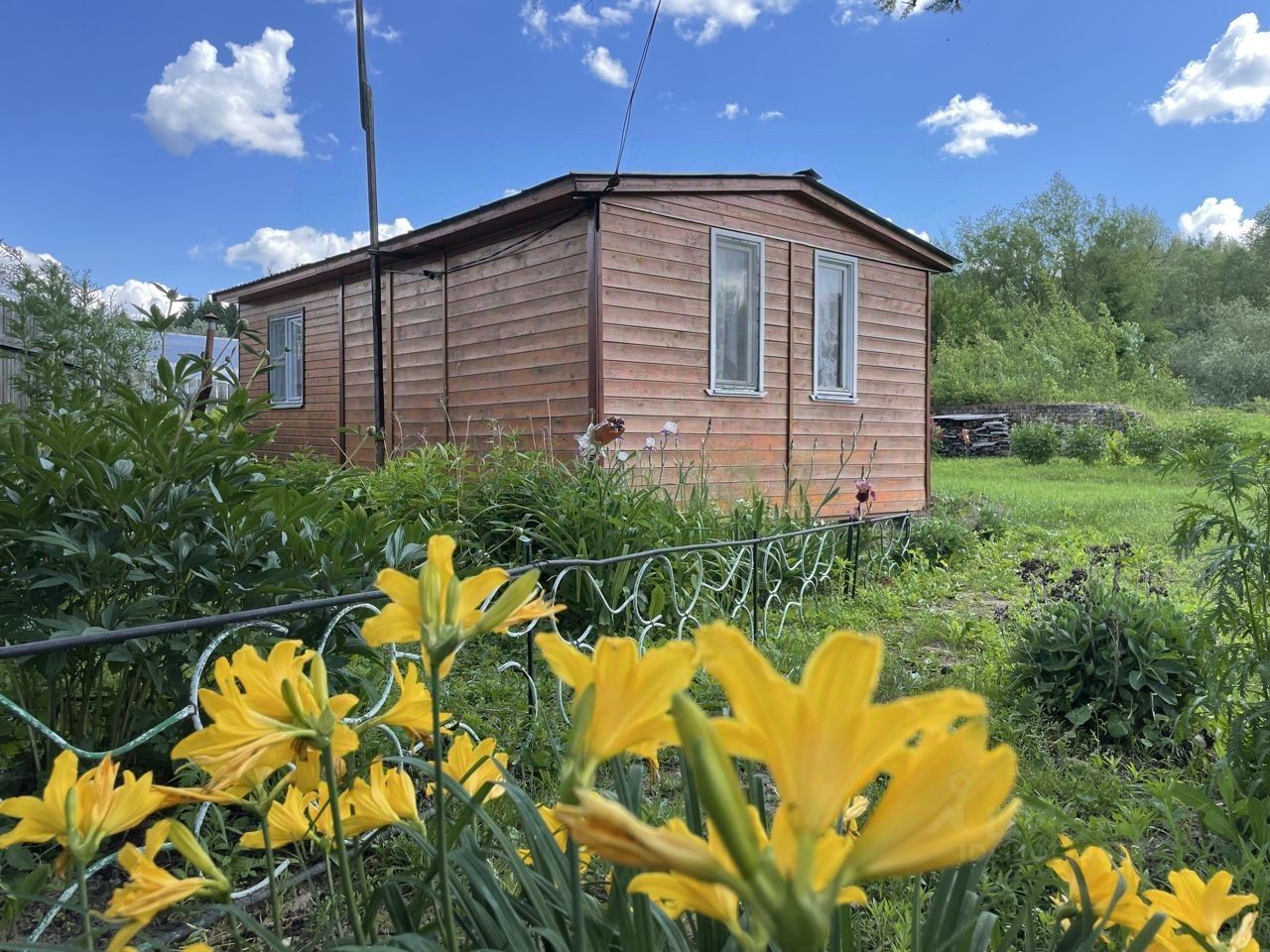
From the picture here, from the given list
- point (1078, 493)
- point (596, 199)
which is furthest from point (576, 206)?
point (1078, 493)

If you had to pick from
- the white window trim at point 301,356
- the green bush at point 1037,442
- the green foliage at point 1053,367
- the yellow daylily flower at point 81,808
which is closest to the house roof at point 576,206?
the white window trim at point 301,356

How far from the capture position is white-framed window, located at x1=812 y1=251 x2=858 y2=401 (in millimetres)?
7336

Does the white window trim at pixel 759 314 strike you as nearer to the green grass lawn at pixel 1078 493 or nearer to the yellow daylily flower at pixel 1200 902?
the green grass lawn at pixel 1078 493

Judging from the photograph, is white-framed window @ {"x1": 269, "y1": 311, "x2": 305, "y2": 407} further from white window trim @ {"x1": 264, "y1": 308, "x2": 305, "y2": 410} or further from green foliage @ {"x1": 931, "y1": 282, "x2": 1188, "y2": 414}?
green foliage @ {"x1": 931, "y1": 282, "x2": 1188, "y2": 414}

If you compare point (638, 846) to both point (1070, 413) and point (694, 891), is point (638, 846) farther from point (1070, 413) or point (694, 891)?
point (1070, 413)

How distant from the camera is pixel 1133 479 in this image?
1182cm

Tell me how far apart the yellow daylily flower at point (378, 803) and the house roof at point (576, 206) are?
18.0 feet

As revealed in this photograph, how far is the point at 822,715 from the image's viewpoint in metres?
Answer: 0.26

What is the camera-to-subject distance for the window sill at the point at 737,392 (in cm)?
650

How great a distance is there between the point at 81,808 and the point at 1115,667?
284 centimetres

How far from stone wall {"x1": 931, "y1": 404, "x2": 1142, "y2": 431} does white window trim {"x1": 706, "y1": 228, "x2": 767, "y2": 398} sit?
1263 cm

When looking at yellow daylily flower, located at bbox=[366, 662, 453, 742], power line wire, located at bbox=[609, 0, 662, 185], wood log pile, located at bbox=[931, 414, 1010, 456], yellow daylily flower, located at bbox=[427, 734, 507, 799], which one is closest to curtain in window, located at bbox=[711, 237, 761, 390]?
power line wire, located at bbox=[609, 0, 662, 185]

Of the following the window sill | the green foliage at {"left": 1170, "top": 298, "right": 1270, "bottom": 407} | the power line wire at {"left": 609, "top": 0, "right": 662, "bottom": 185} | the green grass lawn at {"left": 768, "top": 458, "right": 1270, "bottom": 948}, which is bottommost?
the green grass lawn at {"left": 768, "top": 458, "right": 1270, "bottom": 948}

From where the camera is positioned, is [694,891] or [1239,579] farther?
[1239,579]
